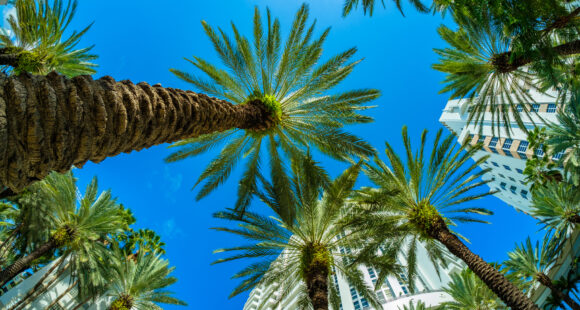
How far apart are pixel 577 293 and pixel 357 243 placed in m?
9.85

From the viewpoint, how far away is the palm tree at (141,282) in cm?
1844

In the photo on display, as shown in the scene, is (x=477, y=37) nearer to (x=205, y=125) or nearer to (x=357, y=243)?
(x=357, y=243)

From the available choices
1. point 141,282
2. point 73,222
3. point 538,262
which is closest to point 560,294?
point 538,262

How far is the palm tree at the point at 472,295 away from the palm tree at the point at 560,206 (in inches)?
216

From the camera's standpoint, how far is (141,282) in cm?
1873

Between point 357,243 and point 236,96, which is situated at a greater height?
point 236,96

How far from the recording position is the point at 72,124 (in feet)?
10.5

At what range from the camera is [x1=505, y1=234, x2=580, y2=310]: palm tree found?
1270 cm

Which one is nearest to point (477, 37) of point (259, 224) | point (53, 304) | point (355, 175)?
point (355, 175)

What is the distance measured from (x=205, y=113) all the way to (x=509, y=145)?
44.5 meters

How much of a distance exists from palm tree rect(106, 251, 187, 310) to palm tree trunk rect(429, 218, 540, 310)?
18.5 meters

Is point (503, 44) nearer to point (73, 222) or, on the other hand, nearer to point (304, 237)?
point (304, 237)

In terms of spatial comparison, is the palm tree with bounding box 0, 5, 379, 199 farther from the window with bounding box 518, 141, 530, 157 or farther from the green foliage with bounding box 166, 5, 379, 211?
the window with bounding box 518, 141, 530, 157

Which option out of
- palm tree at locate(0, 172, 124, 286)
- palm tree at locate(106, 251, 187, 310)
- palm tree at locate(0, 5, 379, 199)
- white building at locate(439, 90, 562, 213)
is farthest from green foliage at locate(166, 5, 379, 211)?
white building at locate(439, 90, 562, 213)
